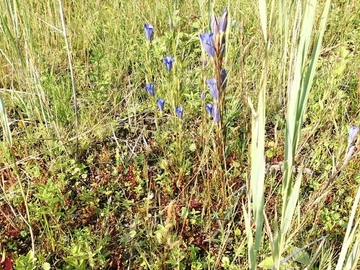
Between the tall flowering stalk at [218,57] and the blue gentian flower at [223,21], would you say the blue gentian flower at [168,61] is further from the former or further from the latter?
the blue gentian flower at [223,21]

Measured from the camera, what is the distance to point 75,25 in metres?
2.80

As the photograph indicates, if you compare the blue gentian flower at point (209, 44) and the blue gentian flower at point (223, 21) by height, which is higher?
the blue gentian flower at point (223, 21)

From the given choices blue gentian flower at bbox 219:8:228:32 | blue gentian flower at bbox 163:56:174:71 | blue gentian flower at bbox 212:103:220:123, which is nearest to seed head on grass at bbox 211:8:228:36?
blue gentian flower at bbox 219:8:228:32

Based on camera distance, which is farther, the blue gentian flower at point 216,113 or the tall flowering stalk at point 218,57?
the blue gentian flower at point 216,113

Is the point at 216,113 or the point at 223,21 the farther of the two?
the point at 216,113

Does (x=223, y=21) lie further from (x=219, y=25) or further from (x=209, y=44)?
(x=209, y=44)

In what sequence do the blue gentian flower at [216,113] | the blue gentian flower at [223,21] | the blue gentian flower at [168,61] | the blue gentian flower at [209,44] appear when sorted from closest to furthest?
1. the blue gentian flower at [223,21]
2. the blue gentian flower at [209,44]
3. the blue gentian flower at [216,113]
4. the blue gentian flower at [168,61]

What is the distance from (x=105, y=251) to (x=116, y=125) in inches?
31.6

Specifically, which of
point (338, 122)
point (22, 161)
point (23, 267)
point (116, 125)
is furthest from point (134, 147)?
point (338, 122)

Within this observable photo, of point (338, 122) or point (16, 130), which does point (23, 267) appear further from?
point (338, 122)

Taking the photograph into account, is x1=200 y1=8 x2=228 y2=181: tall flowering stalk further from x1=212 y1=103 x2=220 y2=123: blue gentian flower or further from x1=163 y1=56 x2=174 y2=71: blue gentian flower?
x1=163 y1=56 x2=174 y2=71: blue gentian flower

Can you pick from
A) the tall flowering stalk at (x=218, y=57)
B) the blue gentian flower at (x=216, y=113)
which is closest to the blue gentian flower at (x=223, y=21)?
the tall flowering stalk at (x=218, y=57)

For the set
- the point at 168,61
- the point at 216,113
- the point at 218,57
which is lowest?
the point at 216,113

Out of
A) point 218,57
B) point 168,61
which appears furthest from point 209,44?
point 168,61
